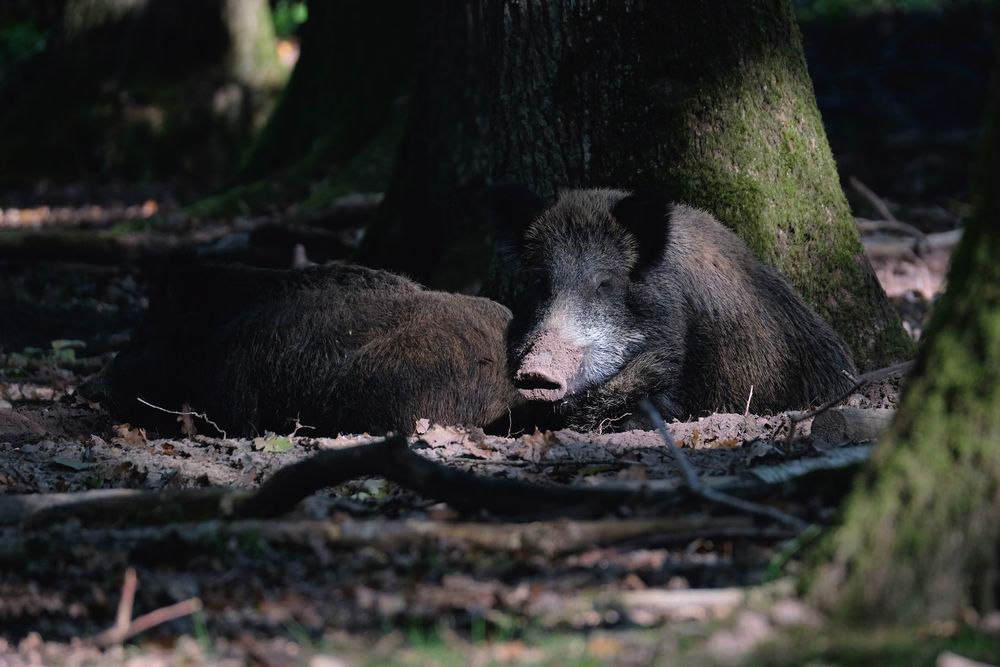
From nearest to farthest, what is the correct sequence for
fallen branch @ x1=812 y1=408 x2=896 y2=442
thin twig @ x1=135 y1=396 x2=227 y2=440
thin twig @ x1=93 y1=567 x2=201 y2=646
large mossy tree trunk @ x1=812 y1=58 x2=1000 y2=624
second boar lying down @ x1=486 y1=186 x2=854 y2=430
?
large mossy tree trunk @ x1=812 y1=58 x2=1000 y2=624 < thin twig @ x1=93 y1=567 x2=201 y2=646 < fallen branch @ x1=812 y1=408 x2=896 y2=442 < second boar lying down @ x1=486 y1=186 x2=854 y2=430 < thin twig @ x1=135 y1=396 x2=227 y2=440

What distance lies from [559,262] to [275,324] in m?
1.68

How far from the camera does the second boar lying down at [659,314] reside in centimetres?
669

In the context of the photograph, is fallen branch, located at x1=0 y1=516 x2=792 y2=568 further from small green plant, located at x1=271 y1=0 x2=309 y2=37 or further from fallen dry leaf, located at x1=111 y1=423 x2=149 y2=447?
small green plant, located at x1=271 y1=0 x2=309 y2=37

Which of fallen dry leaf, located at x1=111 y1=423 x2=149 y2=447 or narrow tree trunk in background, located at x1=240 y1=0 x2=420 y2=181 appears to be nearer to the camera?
fallen dry leaf, located at x1=111 y1=423 x2=149 y2=447

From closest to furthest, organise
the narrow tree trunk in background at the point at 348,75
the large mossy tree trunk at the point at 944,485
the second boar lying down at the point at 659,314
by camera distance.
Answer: the large mossy tree trunk at the point at 944,485 → the second boar lying down at the point at 659,314 → the narrow tree trunk in background at the point at 348,75

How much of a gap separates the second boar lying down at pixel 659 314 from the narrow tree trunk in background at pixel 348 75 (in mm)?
6074

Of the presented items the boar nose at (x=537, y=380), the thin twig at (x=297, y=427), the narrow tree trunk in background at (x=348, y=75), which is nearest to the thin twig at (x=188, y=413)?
the thin twig at (x=297, y=427)

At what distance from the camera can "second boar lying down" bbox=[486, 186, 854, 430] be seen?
21.9 ft

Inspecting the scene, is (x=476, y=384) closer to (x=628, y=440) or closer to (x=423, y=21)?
(x=628, y=440)

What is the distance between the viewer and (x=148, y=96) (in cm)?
2138

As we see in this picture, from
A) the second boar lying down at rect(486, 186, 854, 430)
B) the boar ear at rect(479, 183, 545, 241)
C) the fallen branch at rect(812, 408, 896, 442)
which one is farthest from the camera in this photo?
the boar ear at rect(479, 183, 545, 241)

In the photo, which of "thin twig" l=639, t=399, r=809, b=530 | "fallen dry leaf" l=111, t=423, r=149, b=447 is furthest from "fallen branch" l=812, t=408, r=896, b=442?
"fallen dry leaf" l=111, t=423, r=149, b=447

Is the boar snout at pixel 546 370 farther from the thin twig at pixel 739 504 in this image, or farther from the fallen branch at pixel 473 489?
the thin twig at pixel 739 504

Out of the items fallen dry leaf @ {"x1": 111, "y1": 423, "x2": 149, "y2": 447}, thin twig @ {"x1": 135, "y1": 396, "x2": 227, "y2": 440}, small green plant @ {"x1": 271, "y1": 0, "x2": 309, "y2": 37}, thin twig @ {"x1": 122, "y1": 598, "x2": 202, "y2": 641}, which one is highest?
small green plant @ {"x1": 271, "y1": 0, "x2": 309, "y2": 37}
